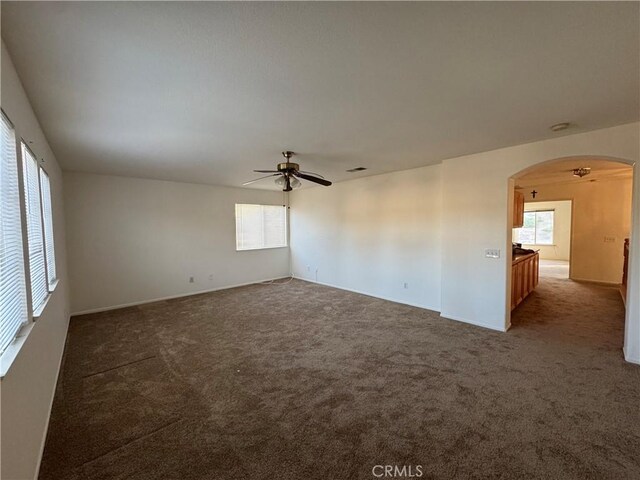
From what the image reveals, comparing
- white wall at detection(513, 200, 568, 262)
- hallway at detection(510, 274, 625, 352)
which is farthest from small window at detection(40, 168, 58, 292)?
white wall at detection(513, 200, 568, 262)

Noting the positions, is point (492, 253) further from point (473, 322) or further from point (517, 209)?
point (517, 209)

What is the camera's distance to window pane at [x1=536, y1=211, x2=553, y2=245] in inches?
431

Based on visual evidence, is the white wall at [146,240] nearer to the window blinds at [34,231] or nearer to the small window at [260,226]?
the small window at [260,226]

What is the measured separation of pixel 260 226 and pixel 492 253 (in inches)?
208

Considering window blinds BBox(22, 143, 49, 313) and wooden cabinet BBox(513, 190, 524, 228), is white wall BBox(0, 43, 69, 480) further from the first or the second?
wooden cabinet BBox(513, 190, 524, 228)

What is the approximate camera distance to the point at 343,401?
2.34 metres

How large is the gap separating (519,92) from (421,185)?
278cm

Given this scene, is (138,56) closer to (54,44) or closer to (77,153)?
(54,44)

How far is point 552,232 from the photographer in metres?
10.9

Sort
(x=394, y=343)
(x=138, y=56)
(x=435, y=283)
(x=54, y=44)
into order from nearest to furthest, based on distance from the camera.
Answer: (x=54, y=44) < (x=138, y=56) < (x=394, y=343) < (x=435, y=283)

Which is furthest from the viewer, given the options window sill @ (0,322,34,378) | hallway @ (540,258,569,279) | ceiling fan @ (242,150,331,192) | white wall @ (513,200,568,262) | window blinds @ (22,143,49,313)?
white wall @ (513,200,568,262)

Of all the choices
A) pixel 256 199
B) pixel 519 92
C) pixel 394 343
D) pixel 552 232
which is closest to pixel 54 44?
pixel 519 92

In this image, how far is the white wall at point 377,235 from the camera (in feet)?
15.9

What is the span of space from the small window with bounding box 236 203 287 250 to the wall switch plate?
16.7 ft
